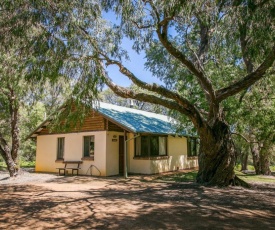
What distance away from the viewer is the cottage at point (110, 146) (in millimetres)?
15320

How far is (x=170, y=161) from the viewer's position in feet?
60.5

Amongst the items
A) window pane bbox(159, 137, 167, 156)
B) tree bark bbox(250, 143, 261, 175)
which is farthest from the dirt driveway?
tree bark bbox(250, 143, 261, 175)

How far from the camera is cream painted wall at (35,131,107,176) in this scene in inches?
607

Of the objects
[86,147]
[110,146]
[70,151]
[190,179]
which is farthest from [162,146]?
[70,151]

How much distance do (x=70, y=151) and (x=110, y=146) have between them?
305 centimetres

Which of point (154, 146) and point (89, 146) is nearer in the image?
point (89, 146)

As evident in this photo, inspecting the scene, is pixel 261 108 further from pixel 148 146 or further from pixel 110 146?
pixel 110 146

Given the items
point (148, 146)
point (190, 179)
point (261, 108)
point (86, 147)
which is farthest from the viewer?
point (86, 147)

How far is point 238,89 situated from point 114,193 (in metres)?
5.87

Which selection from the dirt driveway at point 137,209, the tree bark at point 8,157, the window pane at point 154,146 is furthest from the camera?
the window pane at point 154,146

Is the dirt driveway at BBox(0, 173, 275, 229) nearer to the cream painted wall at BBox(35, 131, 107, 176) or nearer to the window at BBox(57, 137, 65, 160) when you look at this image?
the cream painted wall at BBox(35, 131, 107, 176)

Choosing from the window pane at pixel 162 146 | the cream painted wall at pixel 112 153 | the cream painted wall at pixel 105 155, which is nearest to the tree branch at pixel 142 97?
the cream painted wall at pixel 105 155

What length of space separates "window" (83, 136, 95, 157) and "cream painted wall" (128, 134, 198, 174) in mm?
2222

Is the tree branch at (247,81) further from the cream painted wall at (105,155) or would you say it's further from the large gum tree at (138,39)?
the cream painted wall at (105,155)
